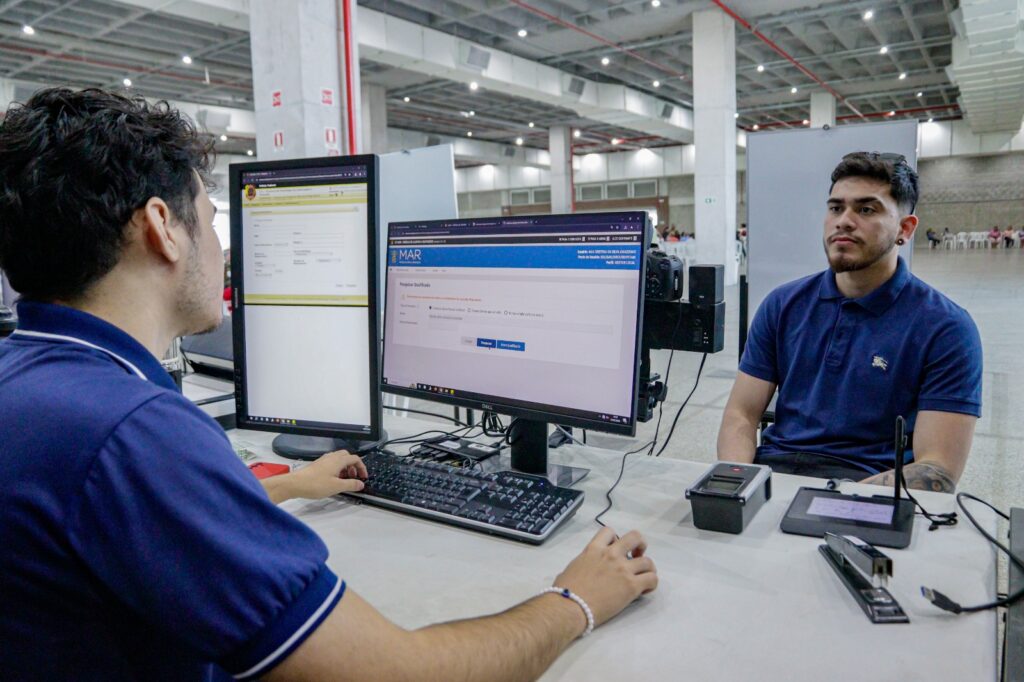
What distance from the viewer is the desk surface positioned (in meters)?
0.80

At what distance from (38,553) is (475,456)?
3.30 feet

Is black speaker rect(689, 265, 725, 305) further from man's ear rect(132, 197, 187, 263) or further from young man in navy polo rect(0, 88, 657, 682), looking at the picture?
man's ear rect(132, 197, 187, 263)

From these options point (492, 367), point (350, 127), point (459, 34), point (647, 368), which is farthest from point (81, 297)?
point (459, 34)

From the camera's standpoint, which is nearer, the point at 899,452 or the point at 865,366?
the point at 899,452

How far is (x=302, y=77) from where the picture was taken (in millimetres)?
4164

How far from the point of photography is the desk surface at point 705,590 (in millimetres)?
803

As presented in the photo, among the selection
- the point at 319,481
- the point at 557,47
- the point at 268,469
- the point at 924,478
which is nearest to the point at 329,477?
the point at 319,481

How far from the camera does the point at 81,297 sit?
75 cm

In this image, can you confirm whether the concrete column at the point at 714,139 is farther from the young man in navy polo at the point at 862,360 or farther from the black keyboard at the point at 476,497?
the black keyboard at the point at 476,497

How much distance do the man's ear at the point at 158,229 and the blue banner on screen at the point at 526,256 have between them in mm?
650

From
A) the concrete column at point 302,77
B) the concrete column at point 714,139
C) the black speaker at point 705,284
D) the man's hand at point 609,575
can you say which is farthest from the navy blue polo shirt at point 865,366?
the concrete column at point 714,139

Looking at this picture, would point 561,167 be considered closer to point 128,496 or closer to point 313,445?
point 313,445

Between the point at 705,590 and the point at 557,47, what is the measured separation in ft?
36.0

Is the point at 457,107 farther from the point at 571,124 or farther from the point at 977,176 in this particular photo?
the point at 977,176
